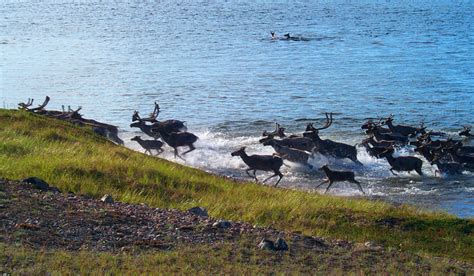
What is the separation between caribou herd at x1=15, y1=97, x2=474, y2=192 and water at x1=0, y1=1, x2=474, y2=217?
1.21 feet

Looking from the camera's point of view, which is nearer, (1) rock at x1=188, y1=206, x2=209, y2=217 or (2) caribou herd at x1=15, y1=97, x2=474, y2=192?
(1) rock at x1=188, y1=206, x2=209, y2=217

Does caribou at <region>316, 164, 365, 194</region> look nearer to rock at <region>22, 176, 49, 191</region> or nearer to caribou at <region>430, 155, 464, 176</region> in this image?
caribou at <region>430, 155, 464, 176</region>

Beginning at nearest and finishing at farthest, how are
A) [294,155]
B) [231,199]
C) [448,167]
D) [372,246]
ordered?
[372,246], [231,199], [448,167], [294,155]

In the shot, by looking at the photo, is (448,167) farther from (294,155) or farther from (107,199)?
(107,199)

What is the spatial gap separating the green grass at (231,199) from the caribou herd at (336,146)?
327 cm

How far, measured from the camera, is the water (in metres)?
25.2

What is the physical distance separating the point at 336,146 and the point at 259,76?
61.0 feet

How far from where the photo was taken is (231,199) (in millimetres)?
16156

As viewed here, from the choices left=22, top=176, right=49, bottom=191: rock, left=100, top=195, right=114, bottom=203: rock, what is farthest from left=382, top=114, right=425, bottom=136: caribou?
left=22, top=176, right=49, bottom=191: rock

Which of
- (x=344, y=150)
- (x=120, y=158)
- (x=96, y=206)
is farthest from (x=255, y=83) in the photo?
(x=96, y=206)

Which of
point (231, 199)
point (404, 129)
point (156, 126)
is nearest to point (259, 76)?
point (404, 129)

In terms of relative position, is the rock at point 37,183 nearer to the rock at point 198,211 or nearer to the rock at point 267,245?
the rock at point 198,211

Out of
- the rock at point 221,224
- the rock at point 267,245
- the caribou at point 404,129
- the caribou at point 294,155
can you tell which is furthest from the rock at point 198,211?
the caribou at point 404,129

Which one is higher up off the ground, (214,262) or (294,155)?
(214,262)
